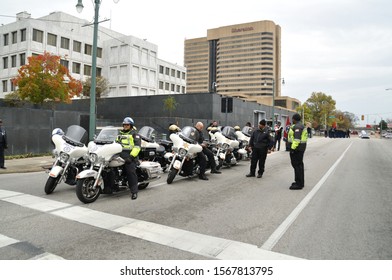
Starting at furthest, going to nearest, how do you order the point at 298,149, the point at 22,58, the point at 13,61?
the point at 13,61 → the point at 22,58 → the point at 298,149

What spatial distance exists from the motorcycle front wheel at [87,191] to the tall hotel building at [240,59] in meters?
134

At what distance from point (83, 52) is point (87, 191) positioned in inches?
2076

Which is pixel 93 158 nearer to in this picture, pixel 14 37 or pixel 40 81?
pixel 40 81

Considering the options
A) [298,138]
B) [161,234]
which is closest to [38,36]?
[298,138]

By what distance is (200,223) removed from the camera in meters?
4.97

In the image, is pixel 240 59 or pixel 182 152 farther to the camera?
pixel 240 59

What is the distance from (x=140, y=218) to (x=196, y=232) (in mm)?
1142

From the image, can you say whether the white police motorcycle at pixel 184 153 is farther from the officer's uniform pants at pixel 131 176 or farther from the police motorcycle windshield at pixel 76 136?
the police motorcycle windshield at pixel 76 136

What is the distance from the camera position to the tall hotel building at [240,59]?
488ft

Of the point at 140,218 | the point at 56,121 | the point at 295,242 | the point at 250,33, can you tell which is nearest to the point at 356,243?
the point at 295,242

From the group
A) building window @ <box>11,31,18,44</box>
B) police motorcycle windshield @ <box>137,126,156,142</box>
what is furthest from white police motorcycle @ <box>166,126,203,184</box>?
building window @ <box>11,31,18,44</box>

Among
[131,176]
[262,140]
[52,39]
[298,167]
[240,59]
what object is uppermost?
[240,59]

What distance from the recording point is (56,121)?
1656 cm
